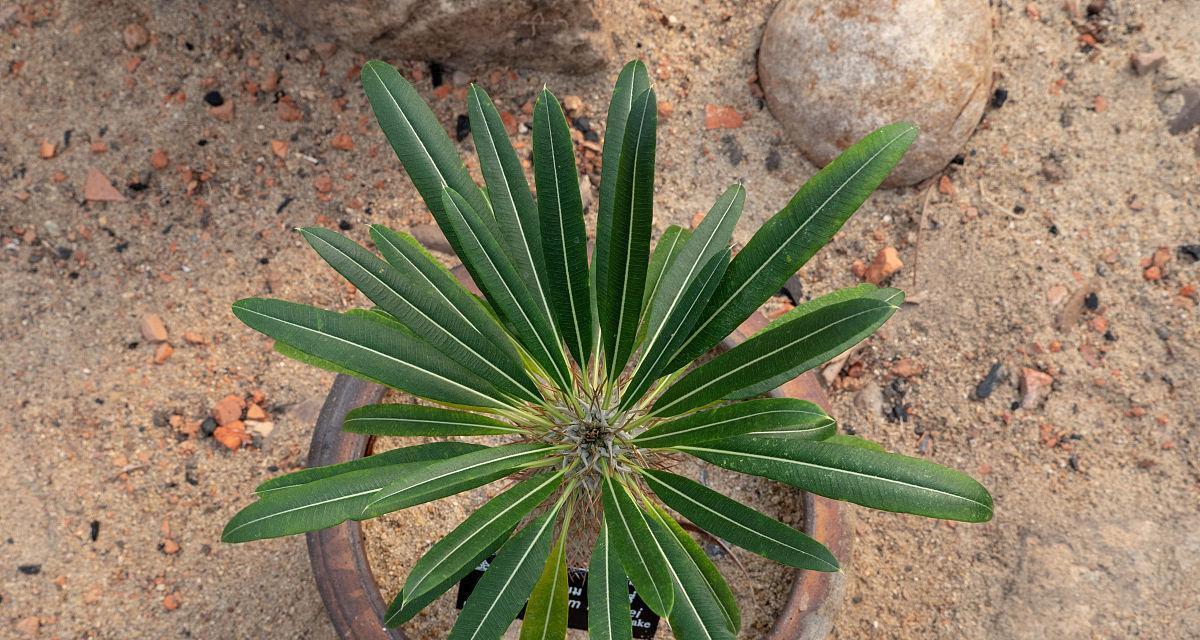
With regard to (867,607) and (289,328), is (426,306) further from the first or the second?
(867,607)

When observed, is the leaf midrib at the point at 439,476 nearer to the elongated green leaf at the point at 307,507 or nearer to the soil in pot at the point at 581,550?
the elongated green leaf at the point at 307,507

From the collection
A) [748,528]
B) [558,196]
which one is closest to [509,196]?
[558,196]

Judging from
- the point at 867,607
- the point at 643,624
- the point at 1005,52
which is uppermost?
the point at 1005,52

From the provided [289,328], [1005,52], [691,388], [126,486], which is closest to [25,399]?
[126,486]

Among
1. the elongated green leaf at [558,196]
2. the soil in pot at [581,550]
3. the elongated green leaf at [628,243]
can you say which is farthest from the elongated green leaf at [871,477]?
the soil in pot at [581,550]

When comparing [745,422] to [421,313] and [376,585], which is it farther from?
[376,585]

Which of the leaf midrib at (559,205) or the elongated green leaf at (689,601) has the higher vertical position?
the leaf midrib at (559,205)

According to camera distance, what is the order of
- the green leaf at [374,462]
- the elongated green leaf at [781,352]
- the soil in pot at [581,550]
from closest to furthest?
the elongated green leaf at [781,352] < the green leaf at [374,462] < the soil in pot at [581,550]
